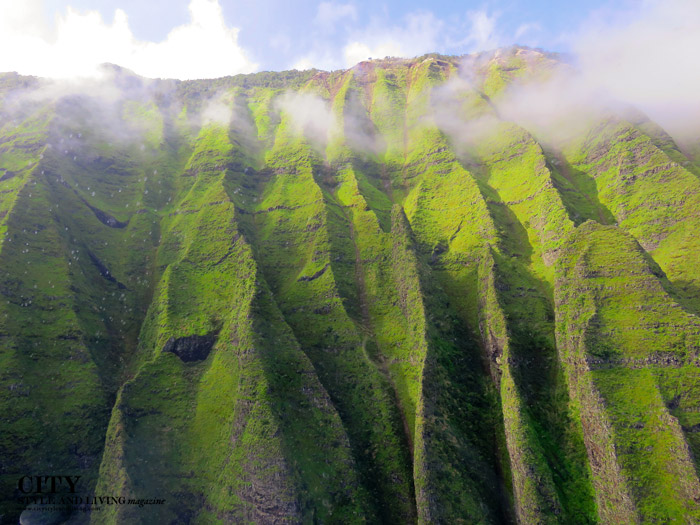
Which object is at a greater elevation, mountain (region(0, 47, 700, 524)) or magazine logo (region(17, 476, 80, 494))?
mountain (region(0, 47, 700, 524))

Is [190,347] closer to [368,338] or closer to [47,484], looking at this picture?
[47,484]

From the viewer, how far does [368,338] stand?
9719 cm

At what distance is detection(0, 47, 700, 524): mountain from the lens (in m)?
65.7

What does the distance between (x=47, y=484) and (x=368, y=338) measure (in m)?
69.7

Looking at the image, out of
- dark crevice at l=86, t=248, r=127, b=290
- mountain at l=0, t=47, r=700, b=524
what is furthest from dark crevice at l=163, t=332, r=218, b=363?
dark crevice at l=86, t=248, r=127, b=290

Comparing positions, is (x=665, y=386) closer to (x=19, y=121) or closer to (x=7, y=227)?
(x=7, y=227)

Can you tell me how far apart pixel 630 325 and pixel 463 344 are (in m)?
31.5

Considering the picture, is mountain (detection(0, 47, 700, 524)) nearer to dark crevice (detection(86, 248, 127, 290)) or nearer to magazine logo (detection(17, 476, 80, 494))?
dark crevice (detection(86, 248, 127, 290))

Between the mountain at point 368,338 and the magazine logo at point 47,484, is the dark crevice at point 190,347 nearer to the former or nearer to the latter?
the mountain at point 368,338

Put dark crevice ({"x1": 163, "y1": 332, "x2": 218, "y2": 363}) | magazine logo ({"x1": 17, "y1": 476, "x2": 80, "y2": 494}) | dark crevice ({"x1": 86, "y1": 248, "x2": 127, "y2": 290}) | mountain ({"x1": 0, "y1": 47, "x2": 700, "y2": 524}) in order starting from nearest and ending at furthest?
mountain ({"x1": 0, "y1": 47, "x2": 700, "y2": 524})
magazine logo ({"x1": 17, "y1": 476, "x2": 80, "y2": 494})
dark crevice ({"x1": 163, "y1": 332, "x2": 218, "y2": 363})
dark crevice ({"x1": 86, "y1": 248, "x2": 127, "y2": 290})

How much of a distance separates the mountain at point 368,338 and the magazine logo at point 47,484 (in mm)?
926

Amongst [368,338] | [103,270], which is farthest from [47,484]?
[368,338]

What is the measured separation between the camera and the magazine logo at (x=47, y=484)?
7531 centimetres

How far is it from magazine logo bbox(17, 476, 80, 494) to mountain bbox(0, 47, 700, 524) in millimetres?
926
